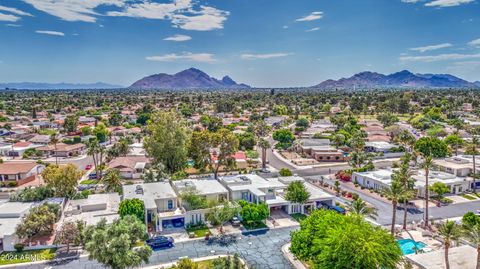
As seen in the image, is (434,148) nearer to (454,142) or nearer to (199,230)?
(454,142)

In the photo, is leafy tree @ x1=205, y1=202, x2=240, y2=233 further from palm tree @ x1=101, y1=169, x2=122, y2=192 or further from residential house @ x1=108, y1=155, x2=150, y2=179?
residential house @ x1=108, y1=155, x2=150, y2=179

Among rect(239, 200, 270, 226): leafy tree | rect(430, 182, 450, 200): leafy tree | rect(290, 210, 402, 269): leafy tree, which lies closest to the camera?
rect(290, 210, 402, 269): leafy tree

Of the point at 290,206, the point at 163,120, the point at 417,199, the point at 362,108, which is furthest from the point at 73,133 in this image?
the point at 362,108

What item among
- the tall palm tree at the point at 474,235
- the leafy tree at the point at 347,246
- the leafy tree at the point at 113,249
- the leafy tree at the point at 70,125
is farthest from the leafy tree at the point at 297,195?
the leafy tree at the point at 70,125

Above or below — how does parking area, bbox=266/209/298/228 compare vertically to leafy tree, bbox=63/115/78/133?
below

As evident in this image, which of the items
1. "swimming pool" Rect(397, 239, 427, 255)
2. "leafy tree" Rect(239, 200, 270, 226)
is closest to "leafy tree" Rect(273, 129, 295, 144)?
"leafy tree" Rect(239, 200, 270, 226)

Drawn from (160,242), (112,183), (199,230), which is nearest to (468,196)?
(199,230)

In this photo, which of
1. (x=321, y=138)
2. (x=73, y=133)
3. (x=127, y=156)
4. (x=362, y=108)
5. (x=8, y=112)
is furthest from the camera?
(x=362, y=108)

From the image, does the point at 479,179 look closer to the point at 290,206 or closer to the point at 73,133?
the point at 290,206
